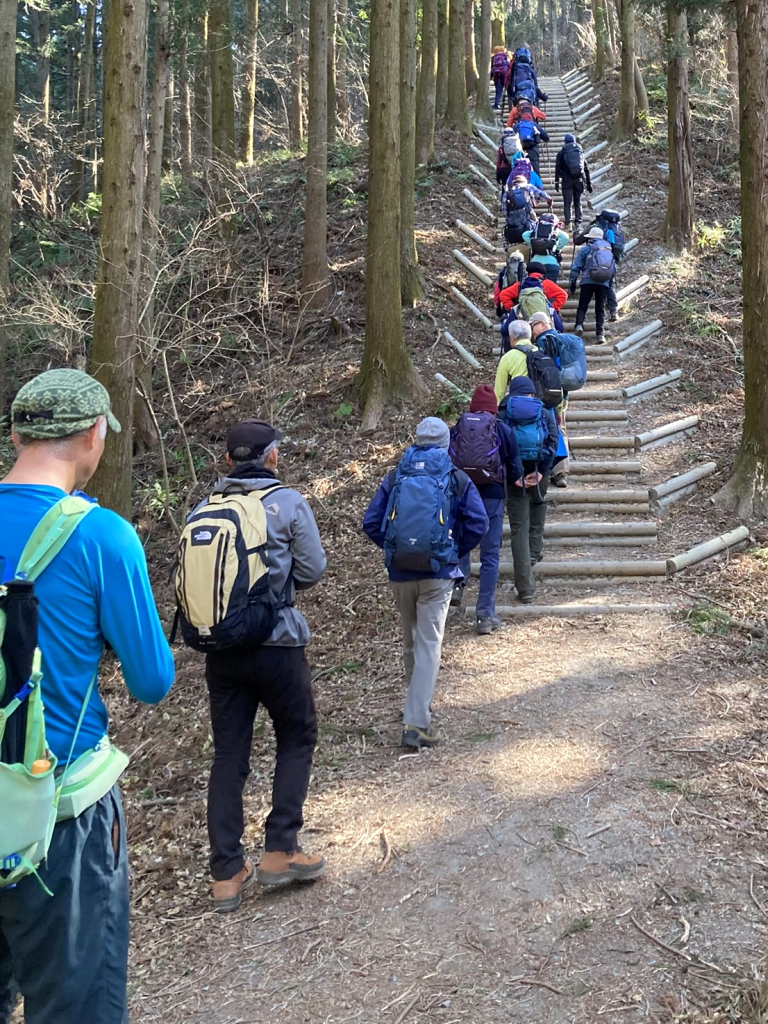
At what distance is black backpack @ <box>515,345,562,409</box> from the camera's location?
8.48 metres

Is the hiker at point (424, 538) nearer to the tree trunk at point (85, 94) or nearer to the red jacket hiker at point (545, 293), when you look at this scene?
the red jacket hiker at point (545, 293)

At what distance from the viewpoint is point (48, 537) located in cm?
218

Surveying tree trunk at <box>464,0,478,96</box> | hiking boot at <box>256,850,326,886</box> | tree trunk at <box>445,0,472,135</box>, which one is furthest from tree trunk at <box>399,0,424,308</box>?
tree trunk at <box>464,0,478,96</box>

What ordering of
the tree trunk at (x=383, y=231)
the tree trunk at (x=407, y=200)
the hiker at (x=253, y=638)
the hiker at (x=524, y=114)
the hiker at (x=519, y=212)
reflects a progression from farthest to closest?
the hiker at (x=524, y=114)
the hiker at (x=519, y=212)
the tree trunk at (x=407, y=200)
the tree trunk at (x=383, y=231)
the hiker at (x=253, y=638)

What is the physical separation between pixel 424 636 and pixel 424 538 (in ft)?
2.13

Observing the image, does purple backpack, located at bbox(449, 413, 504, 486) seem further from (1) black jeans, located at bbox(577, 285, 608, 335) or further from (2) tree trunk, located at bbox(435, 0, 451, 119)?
(2) tree trunk, located at bbox(435, 0, 451, 119)

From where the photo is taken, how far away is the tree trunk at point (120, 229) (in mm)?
7691

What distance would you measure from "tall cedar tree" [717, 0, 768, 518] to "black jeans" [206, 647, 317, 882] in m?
5.79

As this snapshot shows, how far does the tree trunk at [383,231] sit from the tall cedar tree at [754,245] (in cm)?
406

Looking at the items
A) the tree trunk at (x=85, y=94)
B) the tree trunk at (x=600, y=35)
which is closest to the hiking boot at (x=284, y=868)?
the tree trunk at (x=85, y=94)

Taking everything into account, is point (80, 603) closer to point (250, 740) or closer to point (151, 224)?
point (250, 740)

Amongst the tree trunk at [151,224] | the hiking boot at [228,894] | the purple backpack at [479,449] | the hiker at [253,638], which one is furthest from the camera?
the tree trunk at [151,224]

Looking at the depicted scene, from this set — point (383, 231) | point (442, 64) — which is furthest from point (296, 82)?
point (383, 231)

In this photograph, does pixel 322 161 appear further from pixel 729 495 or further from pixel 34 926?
pixel 34 926
